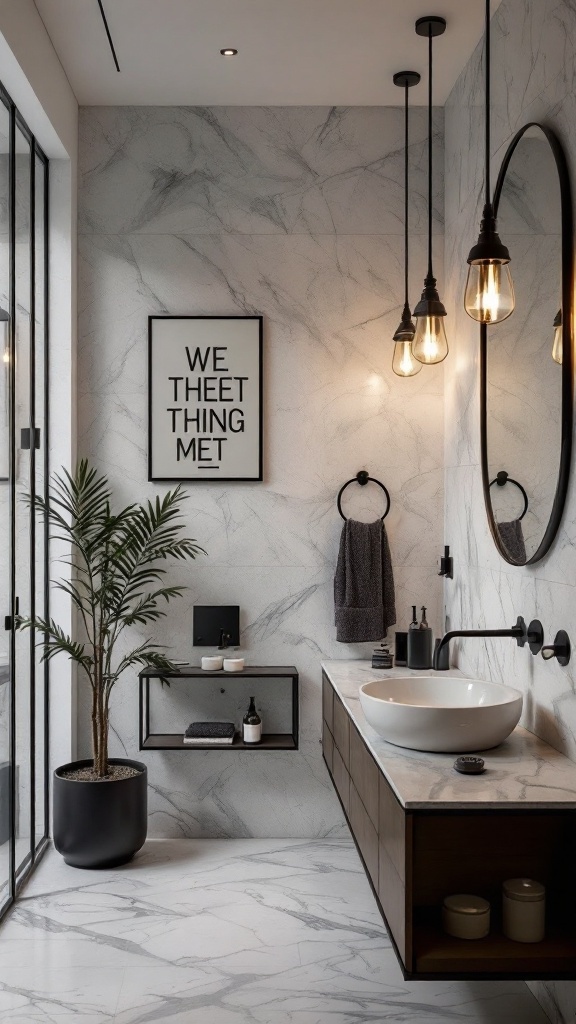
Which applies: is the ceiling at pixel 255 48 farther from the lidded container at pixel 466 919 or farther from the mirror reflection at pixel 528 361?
the lidded container at pixel 466 919

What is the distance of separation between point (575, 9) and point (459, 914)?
206 cm

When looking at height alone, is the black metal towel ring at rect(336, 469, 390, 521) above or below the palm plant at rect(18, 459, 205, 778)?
above

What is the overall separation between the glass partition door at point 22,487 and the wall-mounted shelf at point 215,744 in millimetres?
382

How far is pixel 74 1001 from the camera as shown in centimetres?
244

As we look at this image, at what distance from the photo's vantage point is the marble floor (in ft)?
7.89

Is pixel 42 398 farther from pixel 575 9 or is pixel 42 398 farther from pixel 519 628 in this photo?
pixel 575 9

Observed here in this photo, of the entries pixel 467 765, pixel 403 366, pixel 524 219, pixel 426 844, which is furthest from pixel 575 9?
pixel 426 844

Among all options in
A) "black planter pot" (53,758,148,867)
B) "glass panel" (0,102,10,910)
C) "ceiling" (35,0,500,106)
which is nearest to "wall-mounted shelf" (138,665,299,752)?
"black planter pot" (53,758,148,867)

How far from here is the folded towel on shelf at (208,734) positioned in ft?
11.5

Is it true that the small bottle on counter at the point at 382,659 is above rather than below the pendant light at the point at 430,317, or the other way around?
below

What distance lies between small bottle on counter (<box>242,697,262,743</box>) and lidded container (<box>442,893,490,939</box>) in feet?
5.48

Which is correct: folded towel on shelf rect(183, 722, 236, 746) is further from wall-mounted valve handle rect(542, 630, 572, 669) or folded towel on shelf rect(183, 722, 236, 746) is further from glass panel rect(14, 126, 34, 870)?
wall-mounted valve handle rect(542, 630, 572, 669)

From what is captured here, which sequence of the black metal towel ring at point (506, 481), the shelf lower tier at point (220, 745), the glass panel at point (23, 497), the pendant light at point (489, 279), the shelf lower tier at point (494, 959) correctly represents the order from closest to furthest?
the shelf lower tier at point (494, 959) → the pendant light at point (489, 279) → the black metal towel ring at point (506, 481) → the glass panel at point (23, 497) → the shelf lower tier at point (220, 745)

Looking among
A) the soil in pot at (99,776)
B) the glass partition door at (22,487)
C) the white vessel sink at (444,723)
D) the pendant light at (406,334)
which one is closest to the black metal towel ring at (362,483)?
the pendant light at (406,334)
